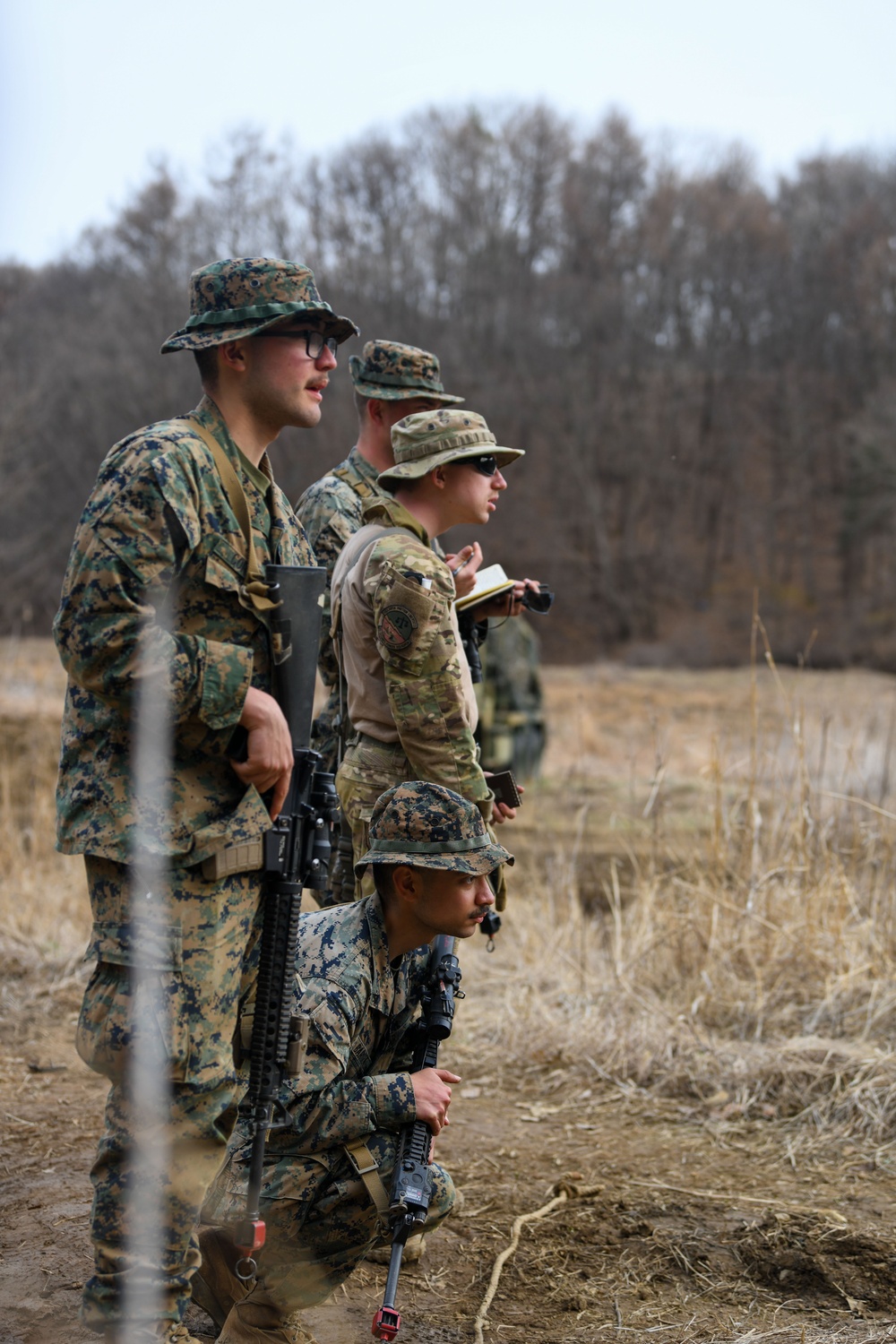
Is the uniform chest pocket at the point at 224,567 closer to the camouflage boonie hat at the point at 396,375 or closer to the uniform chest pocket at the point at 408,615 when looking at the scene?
the uniform chest pocket at the point at 408,615

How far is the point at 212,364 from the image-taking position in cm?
233

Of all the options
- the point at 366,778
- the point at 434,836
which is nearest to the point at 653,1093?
the point at 366,778

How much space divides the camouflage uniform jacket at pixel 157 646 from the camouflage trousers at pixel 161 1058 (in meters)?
0.09

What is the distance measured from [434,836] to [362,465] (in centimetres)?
157

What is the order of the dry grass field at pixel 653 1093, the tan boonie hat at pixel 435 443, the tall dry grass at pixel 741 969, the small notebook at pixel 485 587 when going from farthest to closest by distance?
the tall dry grass at pixel 741 969, the small notebook at pixel 485 587, the tan boonie hat at pixel 435 443, the dry grass field at pixel 653 1093


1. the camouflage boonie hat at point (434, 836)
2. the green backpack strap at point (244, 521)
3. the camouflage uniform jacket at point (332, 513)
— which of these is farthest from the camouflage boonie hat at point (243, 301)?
the camouflage uniform jacket at point (332, 513)

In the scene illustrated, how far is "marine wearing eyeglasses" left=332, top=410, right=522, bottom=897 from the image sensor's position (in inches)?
114

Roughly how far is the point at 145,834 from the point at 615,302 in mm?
28729

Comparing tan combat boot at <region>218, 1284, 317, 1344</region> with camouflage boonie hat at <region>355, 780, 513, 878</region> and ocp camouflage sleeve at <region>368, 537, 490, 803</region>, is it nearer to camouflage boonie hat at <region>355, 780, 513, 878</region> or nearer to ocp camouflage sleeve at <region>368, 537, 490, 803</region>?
camouflage boonie hat at <region>355, 780, 513, 878</region>

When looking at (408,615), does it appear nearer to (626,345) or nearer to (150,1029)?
(150,1029)

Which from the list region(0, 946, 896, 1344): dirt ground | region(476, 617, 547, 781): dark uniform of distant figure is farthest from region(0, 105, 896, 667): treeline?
region(0, 946, 896, 1344): dirt ground

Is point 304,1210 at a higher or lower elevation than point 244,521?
lower

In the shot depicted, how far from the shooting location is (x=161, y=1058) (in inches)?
80.4

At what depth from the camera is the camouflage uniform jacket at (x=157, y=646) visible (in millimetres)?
2057
